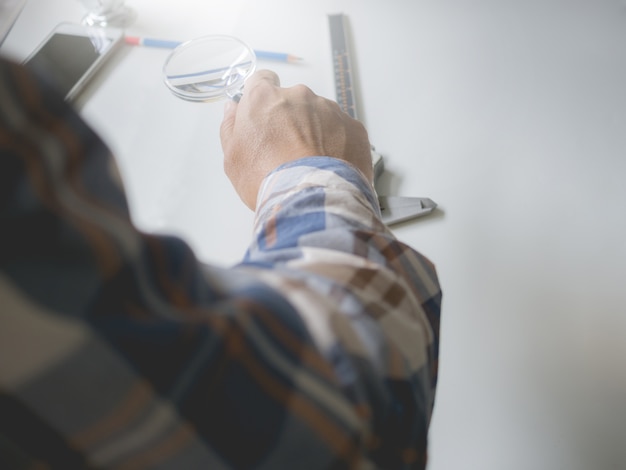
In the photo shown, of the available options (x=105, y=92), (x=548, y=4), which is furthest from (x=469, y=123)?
(x=105, y=92)

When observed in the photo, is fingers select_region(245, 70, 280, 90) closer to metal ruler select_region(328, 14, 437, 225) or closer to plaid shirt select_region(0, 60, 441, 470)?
metal ruler select_region(328, 14, 437, 225)

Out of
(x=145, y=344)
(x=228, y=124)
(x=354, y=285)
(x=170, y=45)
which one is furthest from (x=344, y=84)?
(x=145, y=344)

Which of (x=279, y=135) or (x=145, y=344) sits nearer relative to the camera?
(x=145, y=344)

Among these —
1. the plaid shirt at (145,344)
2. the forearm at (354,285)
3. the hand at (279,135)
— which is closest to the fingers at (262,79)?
the hand at (279,135)

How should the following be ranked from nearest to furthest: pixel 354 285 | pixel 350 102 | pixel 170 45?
pixel 354 285 < pixel 350 102 < pixel 170 45

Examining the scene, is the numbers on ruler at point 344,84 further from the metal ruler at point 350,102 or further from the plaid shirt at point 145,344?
the plaid shirt at point 145,344

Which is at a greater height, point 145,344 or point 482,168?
point 145,344

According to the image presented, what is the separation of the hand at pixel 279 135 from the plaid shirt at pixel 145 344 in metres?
0.24

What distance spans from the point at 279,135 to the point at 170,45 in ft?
1.10

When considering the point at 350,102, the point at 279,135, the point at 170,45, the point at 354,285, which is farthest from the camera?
the point at 170,45

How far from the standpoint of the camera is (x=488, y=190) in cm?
56

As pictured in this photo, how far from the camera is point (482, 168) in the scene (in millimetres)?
571

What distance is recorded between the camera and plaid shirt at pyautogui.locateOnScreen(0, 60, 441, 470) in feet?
0.52

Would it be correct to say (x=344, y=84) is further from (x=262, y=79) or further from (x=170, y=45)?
(x=170, y=45)
